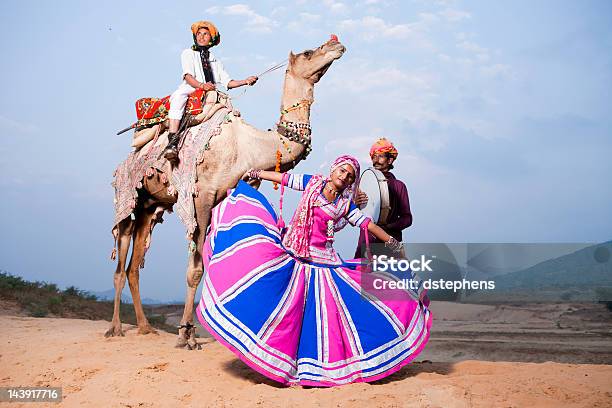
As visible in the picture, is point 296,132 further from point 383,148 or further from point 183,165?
point 183,165

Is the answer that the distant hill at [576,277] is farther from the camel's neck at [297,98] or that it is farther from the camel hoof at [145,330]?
the camel's neck at [297,98]

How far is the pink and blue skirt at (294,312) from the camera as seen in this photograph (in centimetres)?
544

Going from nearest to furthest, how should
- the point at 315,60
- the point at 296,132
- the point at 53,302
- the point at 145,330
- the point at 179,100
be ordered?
the point at 296,132 → the point at 315,60 → the point at 179,100 → the point at 145,330 → the point at 53,302

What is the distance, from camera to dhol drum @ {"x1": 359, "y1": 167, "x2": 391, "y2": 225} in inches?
258

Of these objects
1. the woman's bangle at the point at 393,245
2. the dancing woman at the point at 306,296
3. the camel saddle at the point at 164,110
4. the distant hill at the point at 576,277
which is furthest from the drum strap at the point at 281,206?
the distant hill at the point at 576,277

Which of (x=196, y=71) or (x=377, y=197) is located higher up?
(x=196, y=71)

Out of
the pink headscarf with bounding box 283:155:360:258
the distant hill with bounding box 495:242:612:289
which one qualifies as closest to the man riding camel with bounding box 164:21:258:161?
the pink headscarf with bounding box 283:155:360:258

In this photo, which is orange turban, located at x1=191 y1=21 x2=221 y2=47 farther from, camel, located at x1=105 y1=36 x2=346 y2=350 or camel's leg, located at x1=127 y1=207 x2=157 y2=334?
camel's leg, located at x1=127 y1=207 x2=157 y2=334

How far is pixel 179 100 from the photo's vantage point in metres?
7.80

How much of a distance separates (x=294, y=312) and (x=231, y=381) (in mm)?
852

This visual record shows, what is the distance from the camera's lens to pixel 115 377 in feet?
19.5

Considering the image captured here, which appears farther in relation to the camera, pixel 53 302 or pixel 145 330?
pixel 53 302

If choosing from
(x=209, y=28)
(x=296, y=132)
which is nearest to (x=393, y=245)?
(x=296, y=132)

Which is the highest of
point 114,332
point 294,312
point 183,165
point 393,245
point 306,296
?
point 183,165
